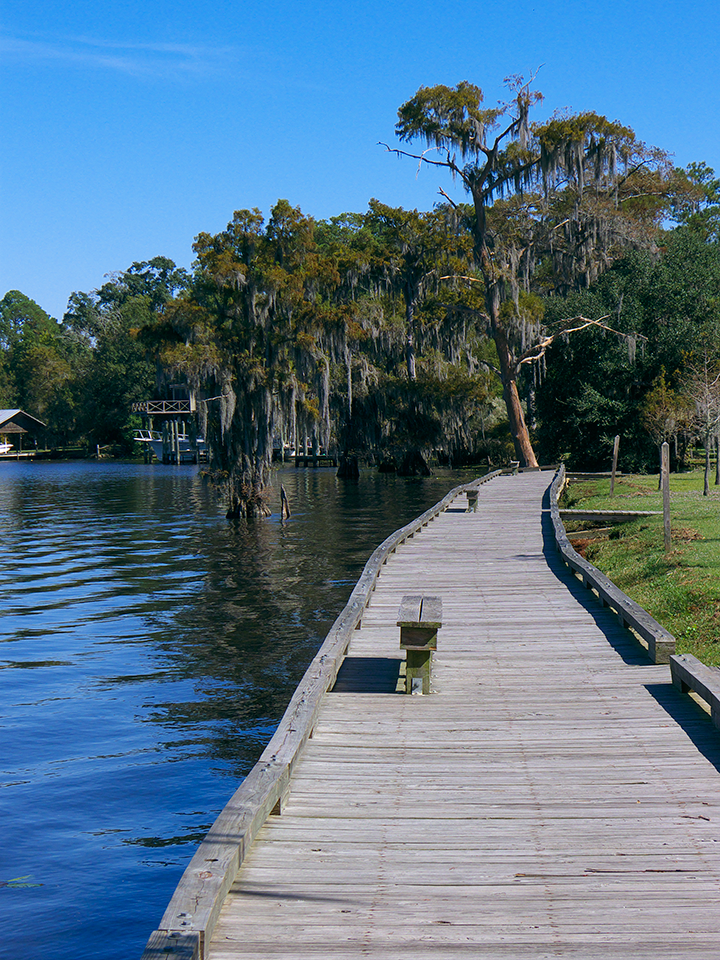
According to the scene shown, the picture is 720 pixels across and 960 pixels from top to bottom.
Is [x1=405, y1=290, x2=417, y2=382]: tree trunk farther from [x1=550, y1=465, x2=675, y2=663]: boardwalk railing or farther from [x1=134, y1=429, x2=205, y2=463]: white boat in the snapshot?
[x1=134, y1=429, x2=205, y2=463]: white boat

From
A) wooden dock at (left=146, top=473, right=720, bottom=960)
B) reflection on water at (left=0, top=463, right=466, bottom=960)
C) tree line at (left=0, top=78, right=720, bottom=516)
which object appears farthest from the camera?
tree line at (left=0, top=78, right=720, bottom=516)

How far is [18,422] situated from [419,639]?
122049 millimetres

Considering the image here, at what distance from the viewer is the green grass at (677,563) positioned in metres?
14.1

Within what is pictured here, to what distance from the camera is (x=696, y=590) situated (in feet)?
50.1

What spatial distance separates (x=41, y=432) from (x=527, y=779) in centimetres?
12424

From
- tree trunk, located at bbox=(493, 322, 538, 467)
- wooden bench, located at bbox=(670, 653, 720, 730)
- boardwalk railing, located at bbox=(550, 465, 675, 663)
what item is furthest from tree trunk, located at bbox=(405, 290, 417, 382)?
wooden bench, located at bbox=(670, 653, 720, 730)

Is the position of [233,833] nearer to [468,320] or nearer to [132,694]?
[132,694]

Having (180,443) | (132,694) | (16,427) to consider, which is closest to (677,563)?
(132,694)

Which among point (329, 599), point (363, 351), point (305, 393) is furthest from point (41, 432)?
point (329, 599)

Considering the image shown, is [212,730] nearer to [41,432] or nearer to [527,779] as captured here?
[527,779]

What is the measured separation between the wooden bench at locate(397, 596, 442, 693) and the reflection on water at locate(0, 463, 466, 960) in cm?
240

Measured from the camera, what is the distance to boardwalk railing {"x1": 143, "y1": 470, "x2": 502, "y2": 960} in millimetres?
4246

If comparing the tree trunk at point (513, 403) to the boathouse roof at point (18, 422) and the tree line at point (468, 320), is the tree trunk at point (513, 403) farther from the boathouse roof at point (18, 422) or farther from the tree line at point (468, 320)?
the boathouse roof at point (18, 422)

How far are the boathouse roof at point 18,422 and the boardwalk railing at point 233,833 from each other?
118 metres
